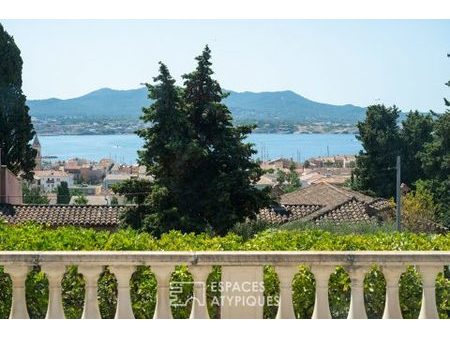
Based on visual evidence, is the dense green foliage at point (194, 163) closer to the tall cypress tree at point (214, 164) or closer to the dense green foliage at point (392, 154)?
the tall cypress tree at point (214, 164)

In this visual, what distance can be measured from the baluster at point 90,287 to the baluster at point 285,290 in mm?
905

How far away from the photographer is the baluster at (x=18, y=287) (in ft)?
12.6

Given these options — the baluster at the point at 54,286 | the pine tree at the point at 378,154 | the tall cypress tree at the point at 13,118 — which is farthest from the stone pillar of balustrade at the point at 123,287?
the pine tree at the point at 378,154

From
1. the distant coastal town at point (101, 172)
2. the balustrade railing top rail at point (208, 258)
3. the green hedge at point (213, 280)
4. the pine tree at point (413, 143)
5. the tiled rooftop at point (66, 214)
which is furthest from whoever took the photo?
the distant coastal town at point (101, 172)

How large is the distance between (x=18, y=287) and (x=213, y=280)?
1121 mm

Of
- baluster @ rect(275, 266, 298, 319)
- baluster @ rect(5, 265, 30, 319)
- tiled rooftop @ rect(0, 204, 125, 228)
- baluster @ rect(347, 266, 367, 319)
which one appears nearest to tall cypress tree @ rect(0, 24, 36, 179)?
tiled rooftop @ rect(0, 204, 125, 228)

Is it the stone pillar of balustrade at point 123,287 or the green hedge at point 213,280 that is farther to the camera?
the green hedge at point 213,280

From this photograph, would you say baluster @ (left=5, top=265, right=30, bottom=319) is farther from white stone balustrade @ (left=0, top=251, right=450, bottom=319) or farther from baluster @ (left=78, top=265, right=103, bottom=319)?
baluster @ (left=78, top=265, right=103, bottom=319)

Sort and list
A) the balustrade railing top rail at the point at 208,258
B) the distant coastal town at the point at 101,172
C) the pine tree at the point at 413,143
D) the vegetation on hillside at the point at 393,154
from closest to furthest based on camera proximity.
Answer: the balustrade railing top rail at the point at 208,258, the vegetation on hillside at the point at 393,154, the pine tree at the point at 413,143, the distant coastal town at the point at 101,172

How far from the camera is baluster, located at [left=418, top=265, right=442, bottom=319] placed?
3.86 meters

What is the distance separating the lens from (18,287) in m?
3.86

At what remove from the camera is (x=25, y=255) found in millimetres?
3812

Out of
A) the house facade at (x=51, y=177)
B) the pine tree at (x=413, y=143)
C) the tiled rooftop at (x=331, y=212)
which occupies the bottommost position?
the house facade at (x=51, y=177)
